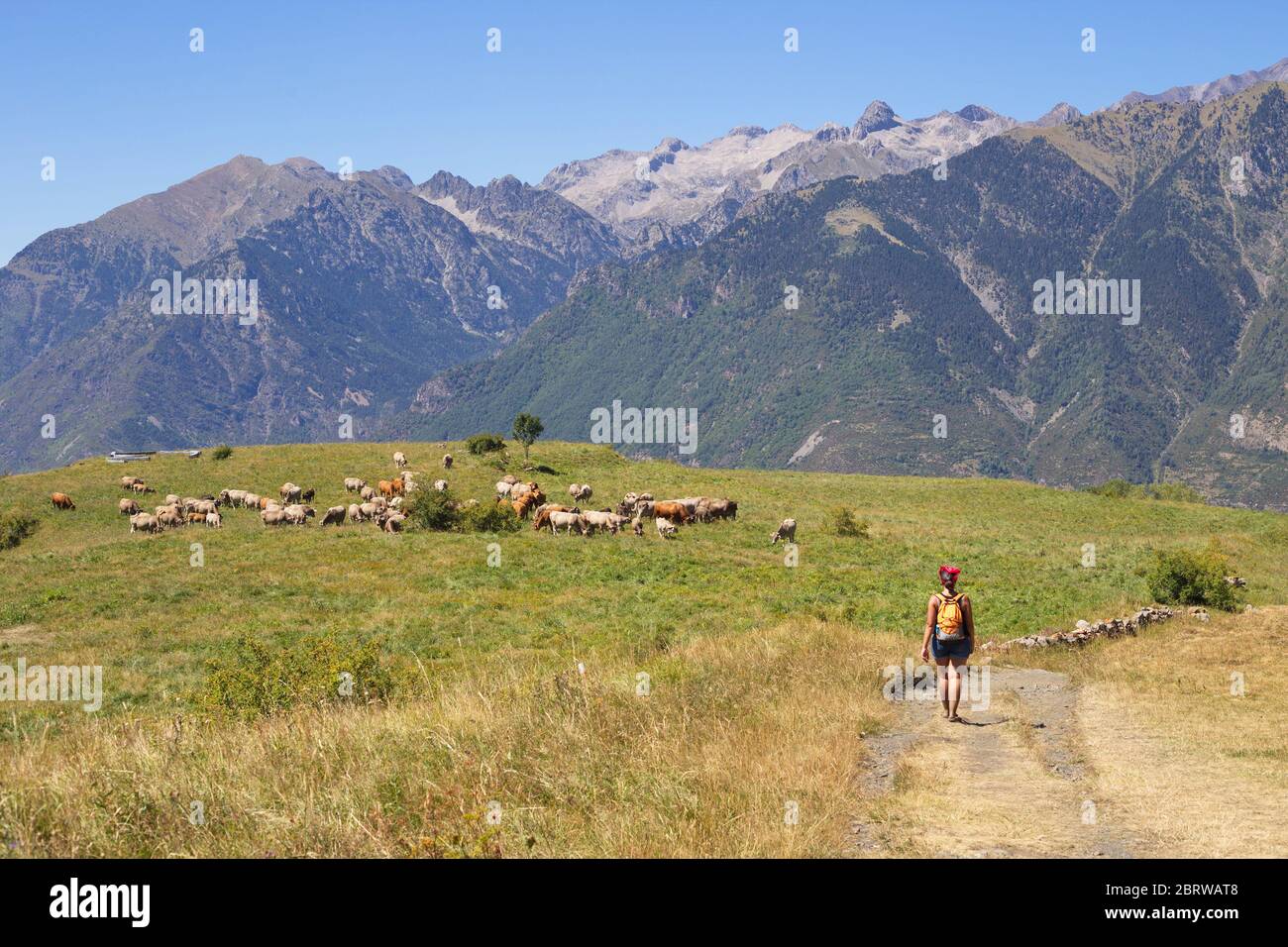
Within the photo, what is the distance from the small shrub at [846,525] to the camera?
52.3 meters

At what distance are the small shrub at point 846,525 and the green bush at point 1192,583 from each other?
18259 mm

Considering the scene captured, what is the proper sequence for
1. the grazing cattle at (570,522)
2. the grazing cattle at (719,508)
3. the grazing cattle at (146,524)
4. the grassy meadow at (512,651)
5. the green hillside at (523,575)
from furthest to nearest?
1. the grazing cattle at (719,508)
2. the grazing cattle at (146,524)
3. the grazing cattle at (570,522)
4. the green hillside at (523,575)
5. the grassy meadow at (512,651)

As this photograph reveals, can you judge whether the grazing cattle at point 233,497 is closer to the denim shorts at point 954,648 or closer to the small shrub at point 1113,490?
the denim shorts at point 954,648

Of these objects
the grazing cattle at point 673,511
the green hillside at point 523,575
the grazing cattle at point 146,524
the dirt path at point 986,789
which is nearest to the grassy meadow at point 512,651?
the green hillside at point 523,575

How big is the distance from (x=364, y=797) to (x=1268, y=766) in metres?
12.1

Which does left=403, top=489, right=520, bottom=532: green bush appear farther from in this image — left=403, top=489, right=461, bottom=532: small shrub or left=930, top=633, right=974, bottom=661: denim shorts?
left=930, top=633, right=974, bottom=661: denim shorts

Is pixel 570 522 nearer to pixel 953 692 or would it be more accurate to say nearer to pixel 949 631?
pixel 949 631

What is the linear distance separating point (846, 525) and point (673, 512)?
31.2 feet

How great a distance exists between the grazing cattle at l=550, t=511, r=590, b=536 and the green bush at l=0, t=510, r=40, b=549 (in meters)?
29.5

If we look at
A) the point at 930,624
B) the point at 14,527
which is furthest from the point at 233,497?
the point at 930,624

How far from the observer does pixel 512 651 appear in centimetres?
2400

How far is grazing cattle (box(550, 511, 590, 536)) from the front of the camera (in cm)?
5062

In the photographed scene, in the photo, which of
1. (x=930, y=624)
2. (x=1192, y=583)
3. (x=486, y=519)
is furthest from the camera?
(x=486, y=519)
